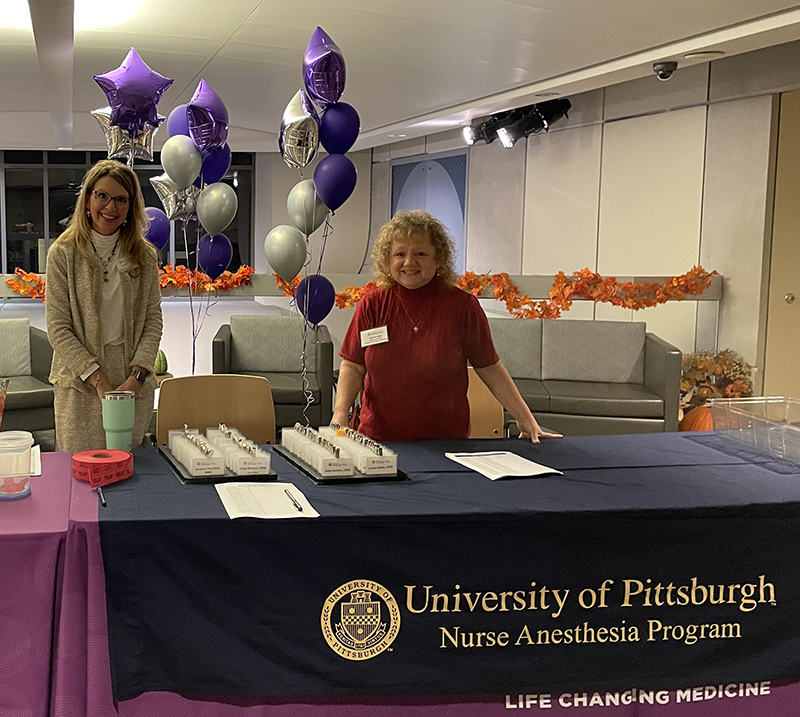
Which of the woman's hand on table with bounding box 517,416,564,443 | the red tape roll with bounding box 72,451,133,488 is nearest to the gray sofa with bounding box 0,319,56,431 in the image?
the red tape roll with bounding box 72,451,133,488

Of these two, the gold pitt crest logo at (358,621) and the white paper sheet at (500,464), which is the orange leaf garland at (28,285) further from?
the gold pitt crest logo at (358,621)

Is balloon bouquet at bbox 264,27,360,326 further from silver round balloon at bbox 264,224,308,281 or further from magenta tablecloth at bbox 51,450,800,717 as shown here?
magenta tablecloth at bbox 51,450,800,717

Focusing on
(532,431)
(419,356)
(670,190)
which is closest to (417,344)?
(419,356)

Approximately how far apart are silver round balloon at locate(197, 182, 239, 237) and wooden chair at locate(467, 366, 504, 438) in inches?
84.0

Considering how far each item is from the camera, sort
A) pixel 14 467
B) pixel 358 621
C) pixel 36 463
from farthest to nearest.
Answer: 1. pixel 36 463
2. pixel 14 467
3. pixel 358 621

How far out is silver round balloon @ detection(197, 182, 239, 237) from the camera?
5.18m

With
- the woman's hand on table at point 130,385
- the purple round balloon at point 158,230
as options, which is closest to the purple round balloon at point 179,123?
the purple round balloon at point 158,230

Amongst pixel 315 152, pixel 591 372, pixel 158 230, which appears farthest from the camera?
pixel 591 372

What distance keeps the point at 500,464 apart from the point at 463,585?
547mm

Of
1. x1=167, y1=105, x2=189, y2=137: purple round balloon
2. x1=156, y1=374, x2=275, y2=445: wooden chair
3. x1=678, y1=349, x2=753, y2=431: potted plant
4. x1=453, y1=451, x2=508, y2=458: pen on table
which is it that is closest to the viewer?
x1=453, y1=451, x2=508, y2=458: pen on table

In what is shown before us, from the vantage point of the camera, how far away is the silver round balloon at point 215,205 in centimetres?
518

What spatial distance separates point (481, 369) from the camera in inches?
123

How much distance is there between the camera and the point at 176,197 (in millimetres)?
5215

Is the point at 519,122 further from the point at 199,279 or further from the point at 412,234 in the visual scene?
the point at 412,234
